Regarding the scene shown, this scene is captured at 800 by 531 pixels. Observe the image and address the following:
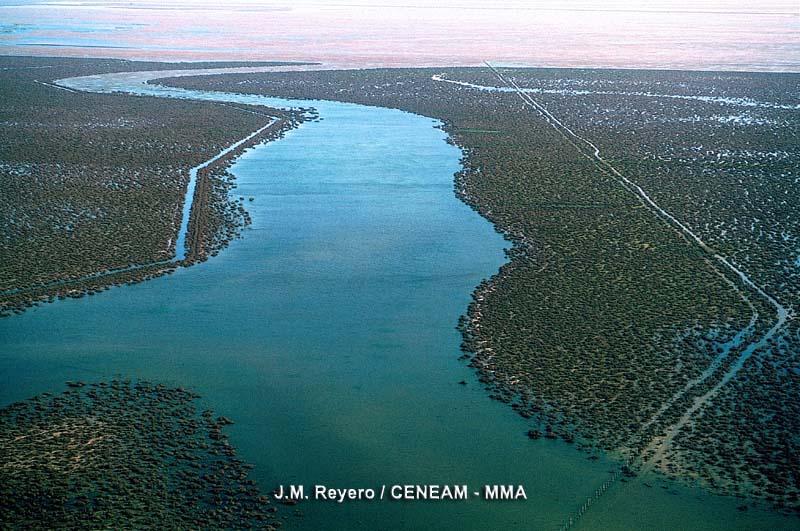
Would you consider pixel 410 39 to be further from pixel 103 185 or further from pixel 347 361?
pixel 347 361

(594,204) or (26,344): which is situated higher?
(594,204)

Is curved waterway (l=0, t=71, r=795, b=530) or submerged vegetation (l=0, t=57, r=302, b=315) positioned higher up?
submerged vegetation (l=0, t=57, r=302, b=315)

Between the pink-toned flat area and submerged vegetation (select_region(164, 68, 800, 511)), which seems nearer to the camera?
submerged vegetation (select_region(164, 68, 800, 511))

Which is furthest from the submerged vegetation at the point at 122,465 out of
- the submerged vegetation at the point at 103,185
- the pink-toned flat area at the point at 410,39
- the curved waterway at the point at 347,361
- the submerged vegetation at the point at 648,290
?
the pink-toned flat area at the point at 410,39

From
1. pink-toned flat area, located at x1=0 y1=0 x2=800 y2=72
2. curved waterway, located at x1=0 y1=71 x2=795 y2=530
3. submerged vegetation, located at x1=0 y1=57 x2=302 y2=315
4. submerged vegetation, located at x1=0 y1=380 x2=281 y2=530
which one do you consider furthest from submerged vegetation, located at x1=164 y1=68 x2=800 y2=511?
pink-toned flat area, located at x1=0 y1=0 x2=800 y2=72

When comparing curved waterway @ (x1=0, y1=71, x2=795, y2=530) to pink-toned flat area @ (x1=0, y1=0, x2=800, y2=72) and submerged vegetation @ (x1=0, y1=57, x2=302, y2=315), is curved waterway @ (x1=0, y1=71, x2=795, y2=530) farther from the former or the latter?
pink-toned flat area @ (x1=0, y1=0, x2=800, y2=72)

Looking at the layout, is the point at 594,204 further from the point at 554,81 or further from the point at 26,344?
the point at 554,81

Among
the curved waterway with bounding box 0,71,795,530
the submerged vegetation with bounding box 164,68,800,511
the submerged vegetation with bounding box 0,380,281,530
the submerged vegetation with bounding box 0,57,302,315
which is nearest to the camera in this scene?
the submerged vegetation with bounding box 0,380,281,530

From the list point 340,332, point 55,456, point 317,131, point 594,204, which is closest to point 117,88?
point 317,131
